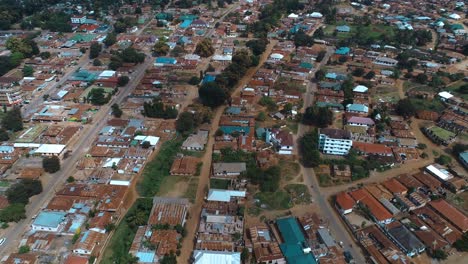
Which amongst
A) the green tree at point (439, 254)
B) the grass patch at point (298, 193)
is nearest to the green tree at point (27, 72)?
the grass patch at point (298, 193)

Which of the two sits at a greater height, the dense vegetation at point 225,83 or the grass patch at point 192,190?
the dense vegetation at point 225,83

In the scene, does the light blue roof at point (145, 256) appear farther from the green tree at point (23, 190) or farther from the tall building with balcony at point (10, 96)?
the tall building with balcony at point (10, 96)

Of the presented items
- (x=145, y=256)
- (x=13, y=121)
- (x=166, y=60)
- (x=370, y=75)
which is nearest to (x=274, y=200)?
(x=145, y=256)

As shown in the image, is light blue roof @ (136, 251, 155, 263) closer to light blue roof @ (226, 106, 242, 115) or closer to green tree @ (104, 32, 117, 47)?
light blue roof @ (226, 106, 242, 115)

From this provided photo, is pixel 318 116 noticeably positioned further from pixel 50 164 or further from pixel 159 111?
pixel 50 164

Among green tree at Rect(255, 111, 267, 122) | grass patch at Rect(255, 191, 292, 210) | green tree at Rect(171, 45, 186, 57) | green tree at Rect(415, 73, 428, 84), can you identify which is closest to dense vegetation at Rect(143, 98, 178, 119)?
green tree at Rect(255, 111, 267, 122)

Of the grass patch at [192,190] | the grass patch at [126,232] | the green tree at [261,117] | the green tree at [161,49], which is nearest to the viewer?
the grass patch at [126,232]
